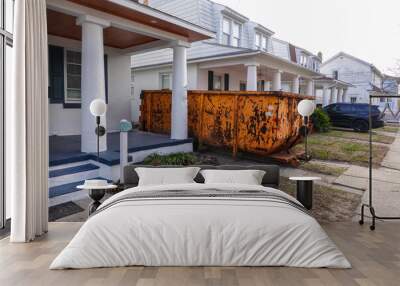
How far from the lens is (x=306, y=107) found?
3.51 metres

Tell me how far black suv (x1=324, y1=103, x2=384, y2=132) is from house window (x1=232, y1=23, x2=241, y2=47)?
1.68 metres

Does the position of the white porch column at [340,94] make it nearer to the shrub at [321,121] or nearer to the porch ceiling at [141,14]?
the shrub at [321,121]

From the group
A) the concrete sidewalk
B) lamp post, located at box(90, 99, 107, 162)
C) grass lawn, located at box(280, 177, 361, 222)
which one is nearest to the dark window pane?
lamp post, located at box(90, 99, 107, 162)

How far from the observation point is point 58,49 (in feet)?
16.1

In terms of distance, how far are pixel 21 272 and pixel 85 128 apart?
6.20 feet

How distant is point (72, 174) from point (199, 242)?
1841 mm

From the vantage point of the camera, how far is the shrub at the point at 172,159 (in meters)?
3.68

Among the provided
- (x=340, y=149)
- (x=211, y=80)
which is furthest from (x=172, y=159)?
(x=211, y=80)

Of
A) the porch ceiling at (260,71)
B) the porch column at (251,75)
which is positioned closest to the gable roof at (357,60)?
the porch ceiling at (260,71)

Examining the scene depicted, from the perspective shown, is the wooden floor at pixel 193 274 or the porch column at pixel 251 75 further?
the porch column at pixel 251 75

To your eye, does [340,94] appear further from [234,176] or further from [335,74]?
[234,176]

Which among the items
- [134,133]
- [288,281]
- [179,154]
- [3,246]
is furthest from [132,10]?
[288,281]

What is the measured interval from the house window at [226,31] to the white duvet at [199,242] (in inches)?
112

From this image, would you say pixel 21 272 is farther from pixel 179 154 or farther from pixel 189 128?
pixel 189 128
